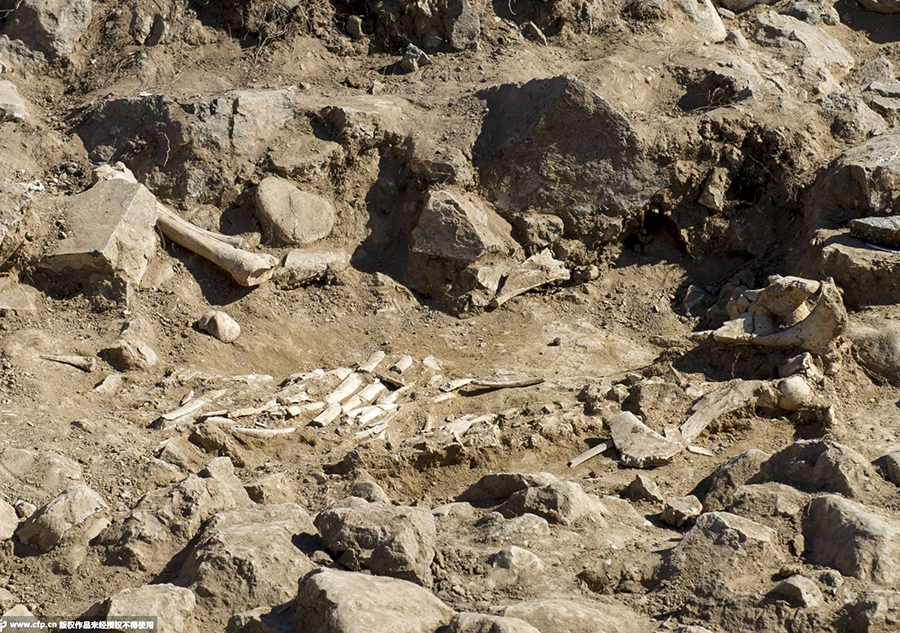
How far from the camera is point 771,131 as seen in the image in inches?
319

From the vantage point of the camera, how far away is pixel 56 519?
4.20 metres

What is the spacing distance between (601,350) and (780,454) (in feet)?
8.20

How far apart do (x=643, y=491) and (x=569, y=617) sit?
1614 millimetres

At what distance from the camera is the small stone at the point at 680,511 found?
180 inches

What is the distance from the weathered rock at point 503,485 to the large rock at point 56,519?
1.92m

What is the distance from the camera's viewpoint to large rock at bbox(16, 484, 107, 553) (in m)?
4.18

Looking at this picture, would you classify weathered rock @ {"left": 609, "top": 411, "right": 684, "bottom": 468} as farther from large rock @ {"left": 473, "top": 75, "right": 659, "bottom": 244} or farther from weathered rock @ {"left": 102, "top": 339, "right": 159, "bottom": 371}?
weathered rock @ {"left": 102, "top": 339, "right": 159, "bottom": 371}

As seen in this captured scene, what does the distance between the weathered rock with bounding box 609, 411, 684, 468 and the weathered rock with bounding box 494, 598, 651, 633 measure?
193 cm

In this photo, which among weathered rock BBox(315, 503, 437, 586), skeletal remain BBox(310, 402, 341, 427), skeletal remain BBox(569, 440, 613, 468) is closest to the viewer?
weathered rock BBox(315, 503, 437, 586)

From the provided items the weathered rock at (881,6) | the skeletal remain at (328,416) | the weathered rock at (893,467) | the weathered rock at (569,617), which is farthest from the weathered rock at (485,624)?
the weathered rock at (881,6)

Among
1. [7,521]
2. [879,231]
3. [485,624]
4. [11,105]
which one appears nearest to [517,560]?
[485,624]

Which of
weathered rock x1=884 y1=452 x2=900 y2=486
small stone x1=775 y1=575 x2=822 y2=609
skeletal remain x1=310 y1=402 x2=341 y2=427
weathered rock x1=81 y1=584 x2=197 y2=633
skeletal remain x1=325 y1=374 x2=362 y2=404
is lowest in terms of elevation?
skeletal remain x1=325 y1=374 x2=362 y2=404

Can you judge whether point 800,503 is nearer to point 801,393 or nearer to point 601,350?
A: point 801,393

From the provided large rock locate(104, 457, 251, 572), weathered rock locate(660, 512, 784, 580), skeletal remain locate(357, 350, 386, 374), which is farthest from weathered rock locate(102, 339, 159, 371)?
weathered rock locate(660, 512, 784, 580)
